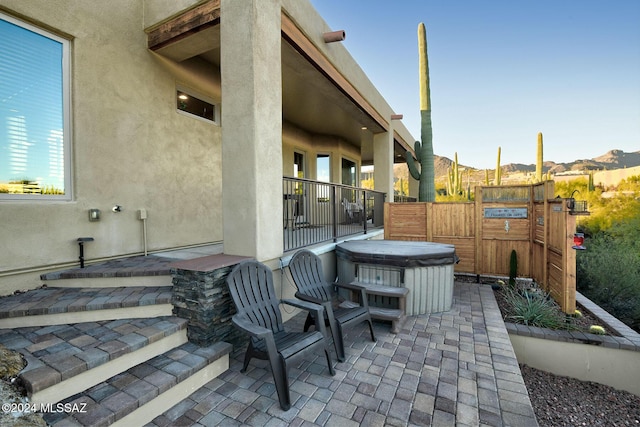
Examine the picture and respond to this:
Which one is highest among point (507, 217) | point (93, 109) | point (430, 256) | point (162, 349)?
point (93, 109)

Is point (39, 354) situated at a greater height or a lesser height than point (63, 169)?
lesser

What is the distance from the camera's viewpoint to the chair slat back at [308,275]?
3182 mm

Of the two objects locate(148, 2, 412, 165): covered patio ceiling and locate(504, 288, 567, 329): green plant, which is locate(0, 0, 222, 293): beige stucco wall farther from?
locate(504, 288, 567, 329): green plant

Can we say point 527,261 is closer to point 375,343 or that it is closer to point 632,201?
point 375,343

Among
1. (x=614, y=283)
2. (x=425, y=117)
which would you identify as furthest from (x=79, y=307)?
(x=425, y=117)

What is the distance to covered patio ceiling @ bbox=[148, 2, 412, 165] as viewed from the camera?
149 inches

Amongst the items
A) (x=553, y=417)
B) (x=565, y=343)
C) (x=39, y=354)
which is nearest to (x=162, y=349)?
(x=39, y=354)

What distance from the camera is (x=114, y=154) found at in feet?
12.7

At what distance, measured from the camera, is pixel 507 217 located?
579 cm

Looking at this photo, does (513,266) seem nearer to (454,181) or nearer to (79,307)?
(79,307)

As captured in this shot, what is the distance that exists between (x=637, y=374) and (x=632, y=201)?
11.0m

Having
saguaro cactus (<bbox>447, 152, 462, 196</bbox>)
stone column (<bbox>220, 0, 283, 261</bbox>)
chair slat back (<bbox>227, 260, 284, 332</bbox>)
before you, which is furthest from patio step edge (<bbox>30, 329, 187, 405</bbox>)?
saguaro cactus (<bbox>447, 152, 462, 196</bbox>)

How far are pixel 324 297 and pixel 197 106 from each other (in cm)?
424

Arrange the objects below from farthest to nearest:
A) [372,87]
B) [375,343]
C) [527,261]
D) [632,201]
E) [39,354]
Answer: [632,201] → [372,87] → [527,261] → [375,343] → [39,354]
